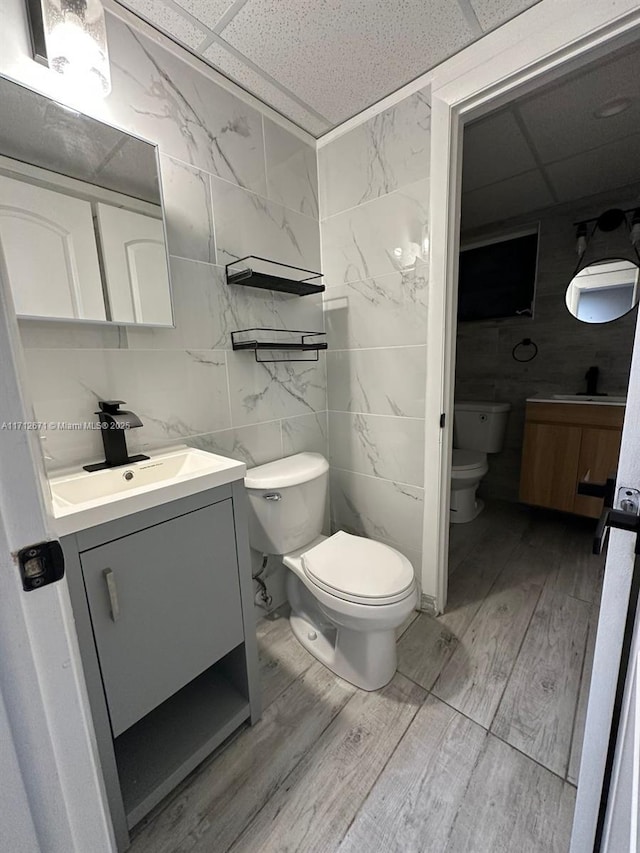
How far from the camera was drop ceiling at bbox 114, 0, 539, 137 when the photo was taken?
106cm

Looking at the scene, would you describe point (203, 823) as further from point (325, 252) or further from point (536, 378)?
point (536, 378)

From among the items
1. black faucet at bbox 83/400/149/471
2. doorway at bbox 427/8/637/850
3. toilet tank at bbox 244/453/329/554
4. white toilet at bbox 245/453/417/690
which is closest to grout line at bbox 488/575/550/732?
doorway at bbox 427/8/637/850

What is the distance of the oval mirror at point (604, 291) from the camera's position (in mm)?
2217

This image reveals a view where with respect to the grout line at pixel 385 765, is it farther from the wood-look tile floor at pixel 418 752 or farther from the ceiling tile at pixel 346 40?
the ceiling tile at pixel 346 40

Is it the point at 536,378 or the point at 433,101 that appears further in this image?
the point at 536,378

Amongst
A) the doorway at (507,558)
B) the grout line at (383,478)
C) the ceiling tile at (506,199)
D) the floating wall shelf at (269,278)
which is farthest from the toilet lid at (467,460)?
the ceiling tile at (506,199)

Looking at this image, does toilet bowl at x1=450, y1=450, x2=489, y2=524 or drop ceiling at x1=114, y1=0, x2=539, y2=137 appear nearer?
drop ceiling at x1=114, y1=0, x2=539, y2=137

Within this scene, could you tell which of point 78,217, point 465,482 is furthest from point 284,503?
point 465,482

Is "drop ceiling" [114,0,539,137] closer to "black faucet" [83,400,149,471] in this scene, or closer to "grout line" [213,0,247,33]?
"grout line" [213,0,247,33]

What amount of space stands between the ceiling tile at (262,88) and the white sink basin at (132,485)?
1.38 metres

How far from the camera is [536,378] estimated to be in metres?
2.57

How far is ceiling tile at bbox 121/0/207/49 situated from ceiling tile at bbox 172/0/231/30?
0.04 metres

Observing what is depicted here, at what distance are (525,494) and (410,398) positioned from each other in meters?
1.44

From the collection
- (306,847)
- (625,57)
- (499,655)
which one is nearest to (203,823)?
(306,847)
